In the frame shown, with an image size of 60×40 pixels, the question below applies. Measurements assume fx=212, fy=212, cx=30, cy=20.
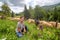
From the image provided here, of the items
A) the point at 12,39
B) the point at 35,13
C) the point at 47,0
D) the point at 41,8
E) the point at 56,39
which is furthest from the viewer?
the point at 47,0

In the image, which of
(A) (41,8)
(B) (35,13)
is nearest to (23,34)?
(B) (35,13)

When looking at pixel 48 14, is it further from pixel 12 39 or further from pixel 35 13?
pixel 12 39

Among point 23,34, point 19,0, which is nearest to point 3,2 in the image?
point 19,0

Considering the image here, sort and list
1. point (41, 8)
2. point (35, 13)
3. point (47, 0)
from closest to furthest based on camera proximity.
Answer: point (35, 13), point (41, 8), point (47, 0)

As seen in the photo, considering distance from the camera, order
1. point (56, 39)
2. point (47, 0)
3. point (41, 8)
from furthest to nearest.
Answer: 1. point (47, 0)
2. point (41, 8)
3. point (56, 39)

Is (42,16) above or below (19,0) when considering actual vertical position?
below

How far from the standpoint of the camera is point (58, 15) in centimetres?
1052

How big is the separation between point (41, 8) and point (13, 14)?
1642mm

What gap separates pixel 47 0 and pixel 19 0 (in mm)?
2415

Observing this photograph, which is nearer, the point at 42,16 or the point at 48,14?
the point at 42,16

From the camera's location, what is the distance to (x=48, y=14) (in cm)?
1116

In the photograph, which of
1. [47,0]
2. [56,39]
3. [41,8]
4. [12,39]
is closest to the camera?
[12,39]

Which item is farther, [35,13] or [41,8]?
[41,8]

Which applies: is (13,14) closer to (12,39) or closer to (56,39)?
(56,39)
